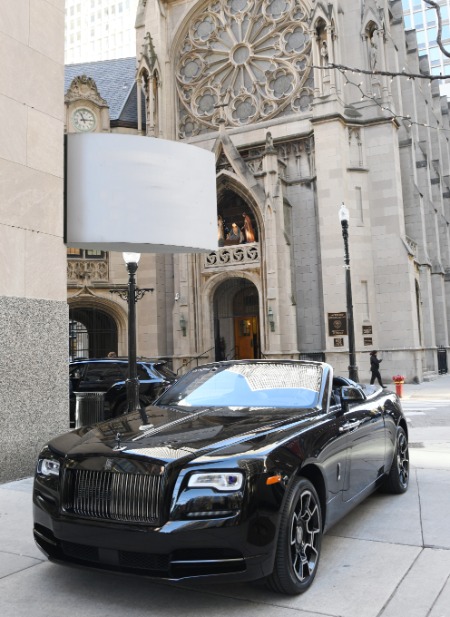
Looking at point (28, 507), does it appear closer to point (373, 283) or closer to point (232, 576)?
point (232, 576)

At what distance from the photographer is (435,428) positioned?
11.0m

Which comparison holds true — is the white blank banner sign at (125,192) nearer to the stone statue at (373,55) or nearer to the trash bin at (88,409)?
the trash bin at (88,409)

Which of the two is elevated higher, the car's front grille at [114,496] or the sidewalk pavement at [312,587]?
the car's front grille at [114,496]

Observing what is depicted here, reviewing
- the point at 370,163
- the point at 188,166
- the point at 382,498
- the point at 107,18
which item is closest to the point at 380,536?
the point at 382,498

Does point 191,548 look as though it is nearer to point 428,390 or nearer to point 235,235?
point 428,390

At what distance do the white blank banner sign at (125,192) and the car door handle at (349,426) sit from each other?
4.16m

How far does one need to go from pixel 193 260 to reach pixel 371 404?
2101 centimetres

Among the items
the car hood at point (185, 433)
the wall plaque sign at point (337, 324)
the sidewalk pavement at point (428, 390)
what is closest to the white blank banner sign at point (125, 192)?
the car hood at point (185, 433)

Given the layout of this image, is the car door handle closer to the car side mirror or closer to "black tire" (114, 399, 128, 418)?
the car side mirror

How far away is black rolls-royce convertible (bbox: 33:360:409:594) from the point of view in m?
3.29

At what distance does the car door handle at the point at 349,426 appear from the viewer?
464 cm

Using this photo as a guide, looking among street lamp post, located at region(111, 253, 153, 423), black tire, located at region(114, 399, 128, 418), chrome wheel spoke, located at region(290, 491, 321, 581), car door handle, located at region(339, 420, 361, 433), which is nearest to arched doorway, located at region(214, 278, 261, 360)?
black tire, located at region(114, 399, 128, 418)

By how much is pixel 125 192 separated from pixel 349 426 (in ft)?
15.6

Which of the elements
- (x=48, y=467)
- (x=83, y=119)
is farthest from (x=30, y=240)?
(x=83, y=119)
